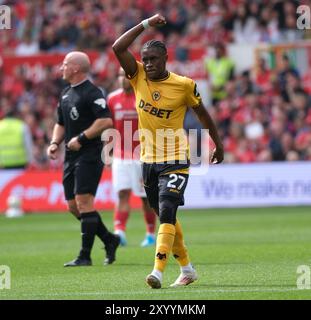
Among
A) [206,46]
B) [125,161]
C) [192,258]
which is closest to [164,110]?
[192,258]

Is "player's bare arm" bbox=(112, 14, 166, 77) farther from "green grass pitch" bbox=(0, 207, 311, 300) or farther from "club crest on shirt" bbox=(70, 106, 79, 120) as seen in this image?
"club crest on shirt" bbox=(70, 106, 79, 120)

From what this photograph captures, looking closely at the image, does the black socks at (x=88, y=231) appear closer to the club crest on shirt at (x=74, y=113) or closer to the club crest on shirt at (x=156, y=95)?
the club crest on shirt at (x=74, y=113)

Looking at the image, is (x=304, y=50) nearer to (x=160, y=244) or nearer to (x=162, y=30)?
(x=162, y=30)

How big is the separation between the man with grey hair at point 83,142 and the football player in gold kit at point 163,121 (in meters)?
2.36

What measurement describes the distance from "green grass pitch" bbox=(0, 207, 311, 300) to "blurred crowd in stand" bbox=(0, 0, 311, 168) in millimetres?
3233

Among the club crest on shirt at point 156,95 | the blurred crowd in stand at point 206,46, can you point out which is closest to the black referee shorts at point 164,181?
the club crest on shirt at point 156,95

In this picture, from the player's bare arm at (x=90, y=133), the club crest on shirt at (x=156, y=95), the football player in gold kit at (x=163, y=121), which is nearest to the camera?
the football player in gold kit at (x=163, y=121)

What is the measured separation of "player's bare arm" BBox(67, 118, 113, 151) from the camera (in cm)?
1279

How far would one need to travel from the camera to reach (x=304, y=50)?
26.9 metres

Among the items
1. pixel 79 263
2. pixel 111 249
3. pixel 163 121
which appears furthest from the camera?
pixel 111 249

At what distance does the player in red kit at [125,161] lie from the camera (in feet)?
53.0

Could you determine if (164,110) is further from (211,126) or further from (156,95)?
(211,126)

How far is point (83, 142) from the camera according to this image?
12867 millimetres

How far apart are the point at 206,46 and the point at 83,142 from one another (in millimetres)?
15203
